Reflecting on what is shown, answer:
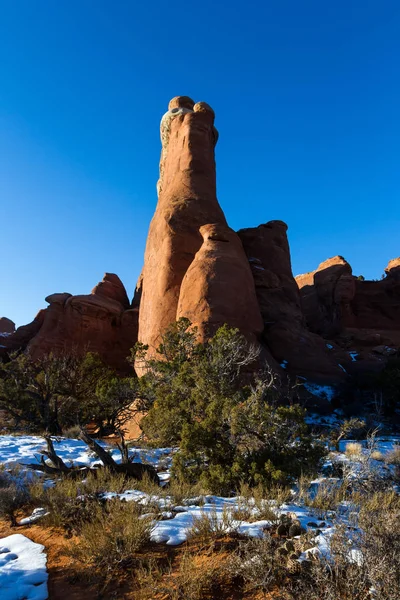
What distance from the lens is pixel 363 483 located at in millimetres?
5332

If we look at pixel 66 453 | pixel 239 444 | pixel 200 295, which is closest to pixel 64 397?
pixel 66 453

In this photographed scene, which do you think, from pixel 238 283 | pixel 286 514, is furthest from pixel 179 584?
pixel 238 283

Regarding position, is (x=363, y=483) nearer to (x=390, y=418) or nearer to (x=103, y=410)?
(x=103, y=410)

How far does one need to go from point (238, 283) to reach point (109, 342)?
13.7 meters

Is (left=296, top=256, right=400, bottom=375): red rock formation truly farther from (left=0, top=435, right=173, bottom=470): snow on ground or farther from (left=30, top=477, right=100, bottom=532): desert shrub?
(left=30, top=477, right=100, bottom=532): desert shrub

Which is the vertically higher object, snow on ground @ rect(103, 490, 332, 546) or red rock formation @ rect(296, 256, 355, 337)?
red rock formation @ rect(296, 256, 355, 337)

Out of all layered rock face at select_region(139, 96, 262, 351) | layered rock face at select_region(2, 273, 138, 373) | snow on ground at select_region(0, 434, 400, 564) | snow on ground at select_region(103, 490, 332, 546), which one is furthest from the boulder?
snow on ground at select_region(103, 490, 332, 546)

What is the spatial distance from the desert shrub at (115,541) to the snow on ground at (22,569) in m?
0.42

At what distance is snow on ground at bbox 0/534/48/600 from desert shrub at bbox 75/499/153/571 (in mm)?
419

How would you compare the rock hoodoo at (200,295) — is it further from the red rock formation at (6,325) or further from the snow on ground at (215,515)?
the red rock formation at (6,325)

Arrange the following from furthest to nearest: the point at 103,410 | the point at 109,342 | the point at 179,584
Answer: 1. the point at 109,342
2. the point at 103,410
3. the point at 179,584

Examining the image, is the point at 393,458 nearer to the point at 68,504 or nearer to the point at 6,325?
the point at 68,504

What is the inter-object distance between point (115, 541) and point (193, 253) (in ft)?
52.3

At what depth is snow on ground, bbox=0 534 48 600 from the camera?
300 cm
